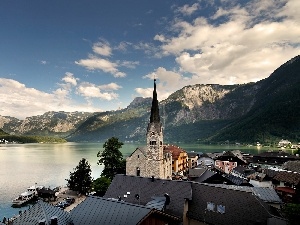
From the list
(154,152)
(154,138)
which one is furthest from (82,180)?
(154,138)

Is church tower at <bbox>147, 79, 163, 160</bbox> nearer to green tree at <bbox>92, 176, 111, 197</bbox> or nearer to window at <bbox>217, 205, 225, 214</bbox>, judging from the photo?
green tree at <bbox>92, 176, 111, 197</bbox>

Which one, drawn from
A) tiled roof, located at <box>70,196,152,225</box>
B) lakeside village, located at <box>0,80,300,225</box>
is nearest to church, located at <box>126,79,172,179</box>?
lakeside village, located at <box>0,80,300,225</box>

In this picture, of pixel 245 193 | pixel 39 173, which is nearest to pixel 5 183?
pixel 39 173

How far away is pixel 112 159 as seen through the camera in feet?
230

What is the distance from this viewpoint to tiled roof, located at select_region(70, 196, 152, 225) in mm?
21391

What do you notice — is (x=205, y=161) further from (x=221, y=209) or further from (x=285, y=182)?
(x=221, y=209)

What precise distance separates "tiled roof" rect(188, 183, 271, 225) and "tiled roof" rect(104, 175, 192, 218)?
1403 mm

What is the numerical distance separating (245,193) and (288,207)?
4.52 meters

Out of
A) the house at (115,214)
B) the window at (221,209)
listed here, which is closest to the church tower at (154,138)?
the window at (221,209)

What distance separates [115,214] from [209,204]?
12.8 metres

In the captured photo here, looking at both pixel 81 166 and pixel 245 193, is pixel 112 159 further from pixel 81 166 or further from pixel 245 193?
pixel 245 193

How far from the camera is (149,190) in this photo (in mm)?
34500

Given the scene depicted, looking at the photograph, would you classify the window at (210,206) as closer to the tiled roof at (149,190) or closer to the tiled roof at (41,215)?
the tiled roof at (149,190)

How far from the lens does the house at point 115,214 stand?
70.1 ft
